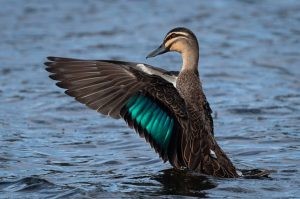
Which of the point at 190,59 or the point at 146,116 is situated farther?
the point at 190,59

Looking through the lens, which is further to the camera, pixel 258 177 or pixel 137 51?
pixel 137 51

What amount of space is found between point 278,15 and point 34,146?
28.1 feet

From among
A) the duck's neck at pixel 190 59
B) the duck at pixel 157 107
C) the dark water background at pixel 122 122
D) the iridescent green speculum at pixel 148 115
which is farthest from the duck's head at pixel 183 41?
the dark water background at pixel 122 122

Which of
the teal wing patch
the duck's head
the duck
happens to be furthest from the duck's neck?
the teal wing patch

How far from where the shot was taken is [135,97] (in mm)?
8859

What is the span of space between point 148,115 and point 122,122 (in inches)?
119

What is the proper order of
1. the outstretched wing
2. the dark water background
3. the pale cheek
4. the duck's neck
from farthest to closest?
the pale cheek, the duck's neck, the dark water background, the outstretched wing

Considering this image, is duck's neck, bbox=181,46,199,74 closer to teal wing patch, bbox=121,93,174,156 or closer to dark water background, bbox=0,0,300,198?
teal wing patch, bbox=121,93,174,156

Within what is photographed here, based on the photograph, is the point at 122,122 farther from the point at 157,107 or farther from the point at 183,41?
the point at 157,107

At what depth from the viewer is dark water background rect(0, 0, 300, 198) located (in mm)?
8977

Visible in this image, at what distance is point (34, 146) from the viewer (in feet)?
34.9

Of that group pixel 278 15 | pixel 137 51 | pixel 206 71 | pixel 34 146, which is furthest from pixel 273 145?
pixel 278 15

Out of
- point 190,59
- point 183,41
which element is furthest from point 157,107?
point 183,41

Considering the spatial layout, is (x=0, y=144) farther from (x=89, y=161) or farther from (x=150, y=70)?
(x=150, y=70)
